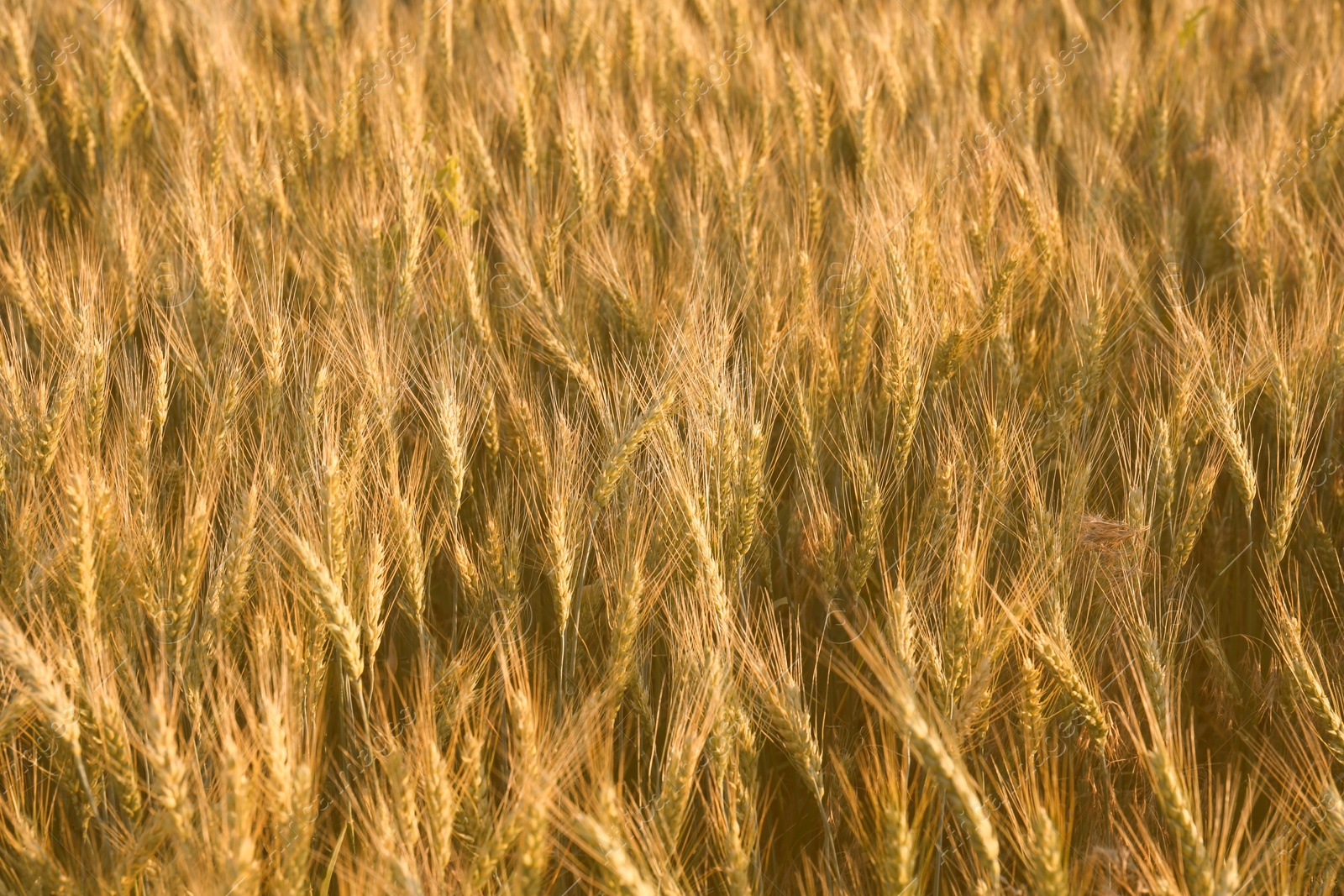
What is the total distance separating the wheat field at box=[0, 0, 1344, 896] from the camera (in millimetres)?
1240

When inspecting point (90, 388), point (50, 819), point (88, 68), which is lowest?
point (50, 819)

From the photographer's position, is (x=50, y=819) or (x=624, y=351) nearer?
(x=50, y=819)

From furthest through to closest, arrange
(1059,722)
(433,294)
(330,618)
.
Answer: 1. (433,294)
2. (1059,722)
3. (330,618)

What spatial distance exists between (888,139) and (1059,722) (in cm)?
176

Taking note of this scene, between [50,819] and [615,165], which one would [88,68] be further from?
[50,819]

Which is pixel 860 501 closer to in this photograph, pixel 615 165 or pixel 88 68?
pixel 615 165

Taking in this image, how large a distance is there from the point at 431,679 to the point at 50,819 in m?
0.54

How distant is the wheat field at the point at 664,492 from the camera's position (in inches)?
48.8

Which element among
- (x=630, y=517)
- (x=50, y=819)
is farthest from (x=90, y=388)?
(x=630, y=517)

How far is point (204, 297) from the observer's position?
203cm

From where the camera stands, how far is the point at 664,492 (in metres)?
1.56

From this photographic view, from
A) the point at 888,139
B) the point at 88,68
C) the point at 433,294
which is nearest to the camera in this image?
the point at 433,294

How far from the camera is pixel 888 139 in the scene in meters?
2.75

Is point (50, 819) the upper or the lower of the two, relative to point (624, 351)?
lower
